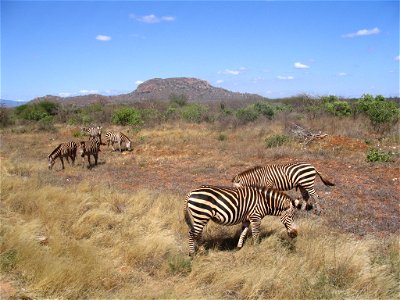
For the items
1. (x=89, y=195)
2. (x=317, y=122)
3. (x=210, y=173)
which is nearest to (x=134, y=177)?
(x=210, y=173)

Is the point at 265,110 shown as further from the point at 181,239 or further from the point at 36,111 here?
the point at 181,239

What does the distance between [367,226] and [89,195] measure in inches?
274

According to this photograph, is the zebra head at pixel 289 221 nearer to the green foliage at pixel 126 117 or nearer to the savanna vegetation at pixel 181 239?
the savanna vegetation at pixel 181 239

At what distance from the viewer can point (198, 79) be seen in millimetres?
129125

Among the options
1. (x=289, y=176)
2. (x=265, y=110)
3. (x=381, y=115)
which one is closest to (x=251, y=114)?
(x=265, y=110)

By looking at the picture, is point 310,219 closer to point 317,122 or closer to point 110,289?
point 110,289

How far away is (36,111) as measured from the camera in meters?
40.9

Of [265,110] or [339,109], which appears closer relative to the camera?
[339,109]

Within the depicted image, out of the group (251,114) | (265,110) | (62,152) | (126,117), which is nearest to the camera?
(62,152)

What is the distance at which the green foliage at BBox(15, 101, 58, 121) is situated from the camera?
1553 inches

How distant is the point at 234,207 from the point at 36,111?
3906cm

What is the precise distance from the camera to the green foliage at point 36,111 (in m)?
39.5

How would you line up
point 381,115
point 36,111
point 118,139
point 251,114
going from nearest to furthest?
point 118,139
point 381,115
point 251,114
point 36,111

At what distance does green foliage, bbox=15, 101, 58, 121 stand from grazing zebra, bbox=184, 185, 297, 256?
36.0 metres
